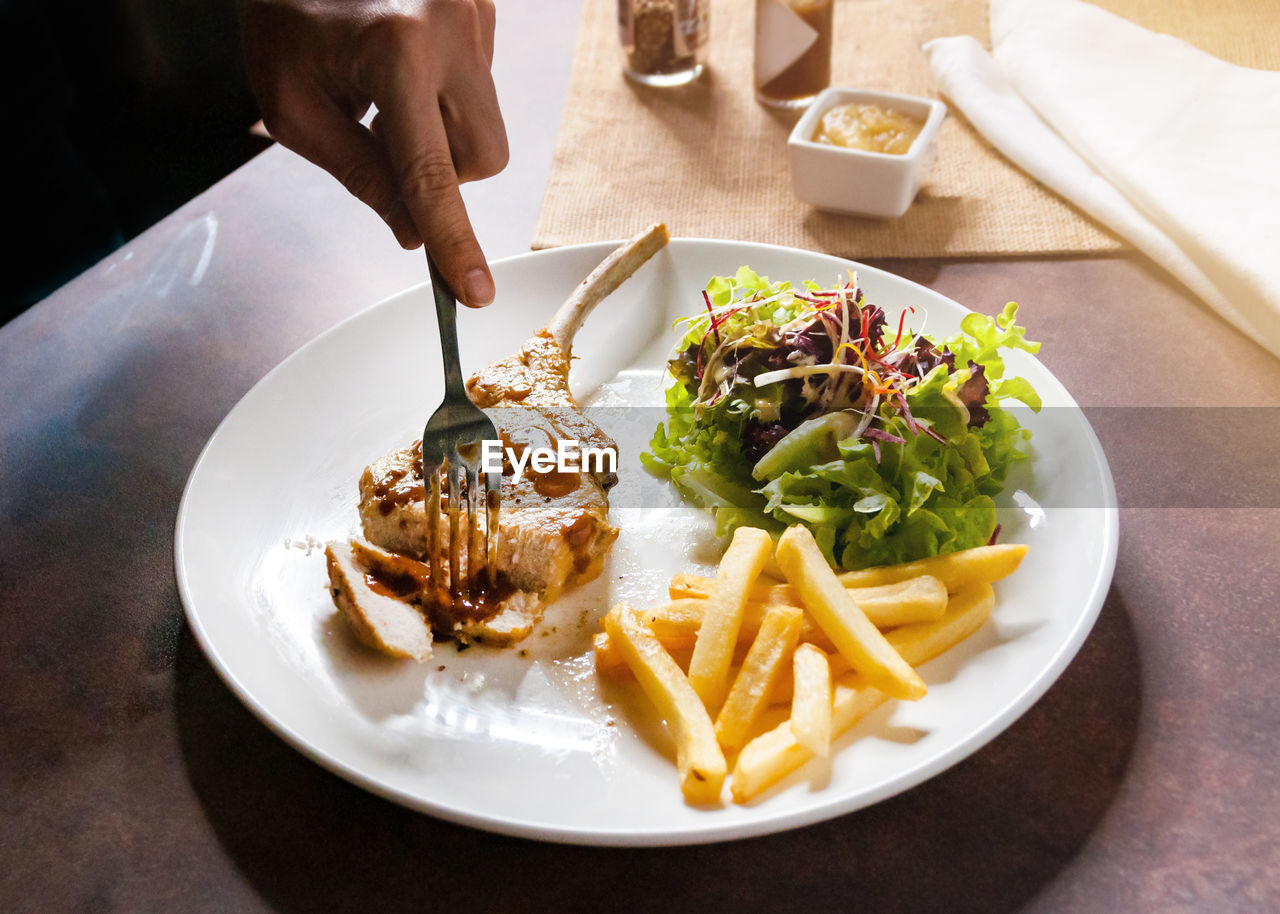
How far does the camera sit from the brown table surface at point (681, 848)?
1646 mm

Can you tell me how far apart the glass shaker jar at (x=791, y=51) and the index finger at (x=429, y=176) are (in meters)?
2.10

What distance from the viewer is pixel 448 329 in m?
2.21

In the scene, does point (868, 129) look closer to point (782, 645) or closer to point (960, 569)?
point (960, 569)

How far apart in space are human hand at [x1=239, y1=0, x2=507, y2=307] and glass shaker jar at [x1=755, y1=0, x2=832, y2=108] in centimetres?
162

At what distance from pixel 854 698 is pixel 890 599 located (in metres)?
0.24

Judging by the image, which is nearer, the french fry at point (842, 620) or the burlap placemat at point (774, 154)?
the french fry at point (842, 620)

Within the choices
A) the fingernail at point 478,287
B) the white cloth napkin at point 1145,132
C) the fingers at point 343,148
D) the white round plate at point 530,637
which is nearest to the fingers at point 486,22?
the fingers at point 343,148

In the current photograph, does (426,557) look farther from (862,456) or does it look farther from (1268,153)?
(1268,153)

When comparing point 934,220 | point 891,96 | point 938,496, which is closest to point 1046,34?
point 891,96

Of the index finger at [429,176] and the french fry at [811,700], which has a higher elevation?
the index finger at [429,176]

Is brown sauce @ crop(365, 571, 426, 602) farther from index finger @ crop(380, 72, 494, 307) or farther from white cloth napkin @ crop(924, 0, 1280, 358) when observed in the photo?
white cloth napkin @ crop(924, 0, 1280, 358)

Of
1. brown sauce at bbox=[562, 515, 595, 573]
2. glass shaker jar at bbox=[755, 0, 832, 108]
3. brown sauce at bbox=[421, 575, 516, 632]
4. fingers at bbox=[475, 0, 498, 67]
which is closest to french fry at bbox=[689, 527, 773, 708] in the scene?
brown sauce at bbox=[562, 515, 595, 573]

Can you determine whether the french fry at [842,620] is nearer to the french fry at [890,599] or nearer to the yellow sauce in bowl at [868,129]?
the french fry at [890,599]

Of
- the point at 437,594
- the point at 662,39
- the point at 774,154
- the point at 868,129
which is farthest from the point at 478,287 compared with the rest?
the point at 662,39
